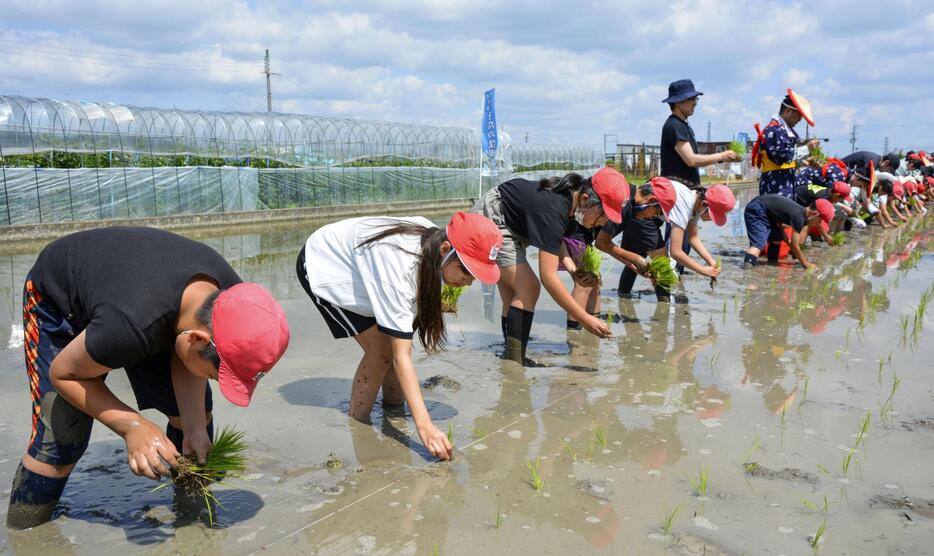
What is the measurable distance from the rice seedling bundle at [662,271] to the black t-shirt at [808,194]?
5.00 meters

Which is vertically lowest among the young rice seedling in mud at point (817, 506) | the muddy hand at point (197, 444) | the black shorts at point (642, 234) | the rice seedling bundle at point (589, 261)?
the young rice seedling in mud at point (817, 506)

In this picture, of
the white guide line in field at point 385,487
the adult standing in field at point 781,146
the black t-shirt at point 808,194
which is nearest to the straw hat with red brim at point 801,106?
the adult standing in field at point 781,146

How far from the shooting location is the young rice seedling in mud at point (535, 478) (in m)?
2.87

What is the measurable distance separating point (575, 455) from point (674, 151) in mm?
4491

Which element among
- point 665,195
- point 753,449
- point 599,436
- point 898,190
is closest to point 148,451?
point 599,436

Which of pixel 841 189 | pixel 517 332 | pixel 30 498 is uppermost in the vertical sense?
pixel 841 189

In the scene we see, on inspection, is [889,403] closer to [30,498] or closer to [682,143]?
[682,143]

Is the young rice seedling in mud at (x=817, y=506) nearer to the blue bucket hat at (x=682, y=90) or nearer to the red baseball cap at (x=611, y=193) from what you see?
the red baseball cap at (x=611, y=193)

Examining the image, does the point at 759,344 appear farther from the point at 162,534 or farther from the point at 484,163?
the point at 484,163

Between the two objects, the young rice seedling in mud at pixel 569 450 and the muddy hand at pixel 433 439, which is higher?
the muddy hand at pixel 433 439

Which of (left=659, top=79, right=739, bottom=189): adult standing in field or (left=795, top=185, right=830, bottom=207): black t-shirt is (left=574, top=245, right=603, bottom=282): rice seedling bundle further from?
(left=795, top=185, right=830, bottom=207): black t-shirt

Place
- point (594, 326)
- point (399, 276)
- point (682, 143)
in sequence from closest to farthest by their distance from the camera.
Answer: point (399, 276) → point (594, 326) → point (682, 143)

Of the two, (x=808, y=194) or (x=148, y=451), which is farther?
(x=808, y=194)

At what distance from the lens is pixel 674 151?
6.97 m
